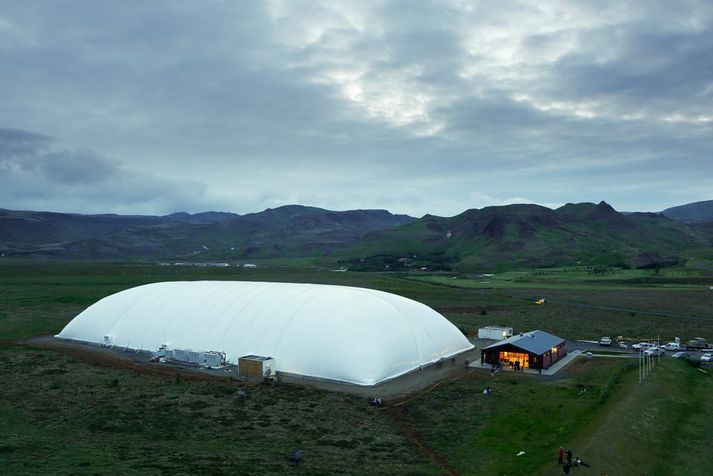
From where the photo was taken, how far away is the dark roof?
2339 inches

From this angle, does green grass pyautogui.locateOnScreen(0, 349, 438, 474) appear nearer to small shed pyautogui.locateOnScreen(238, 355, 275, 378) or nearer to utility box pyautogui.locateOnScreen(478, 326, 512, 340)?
small shed pyautogui.locateOnScreen(238, 355, 275, 378)

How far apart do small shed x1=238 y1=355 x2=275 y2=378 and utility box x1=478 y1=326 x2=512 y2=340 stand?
3574cm

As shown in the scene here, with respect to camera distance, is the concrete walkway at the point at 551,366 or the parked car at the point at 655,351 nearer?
the concrete walkway at the point at 551,366

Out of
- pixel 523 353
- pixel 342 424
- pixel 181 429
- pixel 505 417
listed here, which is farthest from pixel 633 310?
pixel 181 429

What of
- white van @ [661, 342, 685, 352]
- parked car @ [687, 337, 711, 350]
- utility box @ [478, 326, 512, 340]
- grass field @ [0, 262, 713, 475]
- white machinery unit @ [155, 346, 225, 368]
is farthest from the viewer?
utility box @ [478, 326, 512, 340]

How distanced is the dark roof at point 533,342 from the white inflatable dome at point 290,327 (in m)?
7.45

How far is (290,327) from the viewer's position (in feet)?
195

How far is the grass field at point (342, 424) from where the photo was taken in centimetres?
3250

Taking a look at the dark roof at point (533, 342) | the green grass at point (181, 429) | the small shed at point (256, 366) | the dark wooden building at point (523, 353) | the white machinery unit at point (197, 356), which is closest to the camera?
the green grass at point (181, 429)

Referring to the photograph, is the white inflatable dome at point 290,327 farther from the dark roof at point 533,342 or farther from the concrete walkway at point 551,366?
the dark roof at point 533,342

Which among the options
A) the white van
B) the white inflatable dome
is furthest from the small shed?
the white van

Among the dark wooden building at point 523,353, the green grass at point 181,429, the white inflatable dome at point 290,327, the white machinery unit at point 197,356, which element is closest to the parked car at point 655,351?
the dark wooden building at point 523,353

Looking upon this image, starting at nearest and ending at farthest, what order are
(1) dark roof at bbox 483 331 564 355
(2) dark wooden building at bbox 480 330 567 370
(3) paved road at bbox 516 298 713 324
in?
(2) dark wooden building at bbox 480 330 567 370
(1) dark roof at bbox 483 331 564 355
(3) paved road at bbox 516 298 713 324

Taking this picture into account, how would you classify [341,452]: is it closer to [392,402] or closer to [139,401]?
[392,402]
